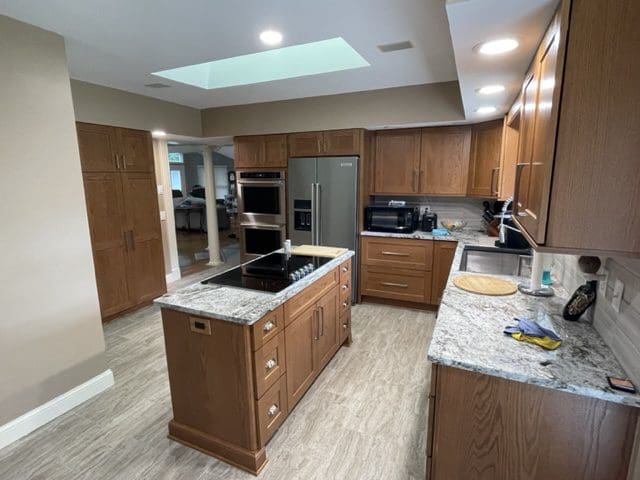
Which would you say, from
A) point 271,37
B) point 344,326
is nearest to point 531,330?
point 344,326

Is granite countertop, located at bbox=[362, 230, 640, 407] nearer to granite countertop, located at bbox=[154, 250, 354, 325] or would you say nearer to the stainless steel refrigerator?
granite countertop, located at bbox=[154, 250, 354, 325]

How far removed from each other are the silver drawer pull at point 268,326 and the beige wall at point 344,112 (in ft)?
8.57

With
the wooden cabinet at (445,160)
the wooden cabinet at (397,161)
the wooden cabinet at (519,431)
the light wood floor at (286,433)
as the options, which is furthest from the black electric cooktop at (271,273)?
the wooden cabinet at (445,160)

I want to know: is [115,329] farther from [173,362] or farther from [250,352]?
[250,352]

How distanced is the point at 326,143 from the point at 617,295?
3.10 metres

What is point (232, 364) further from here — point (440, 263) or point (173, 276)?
point (173, 276)

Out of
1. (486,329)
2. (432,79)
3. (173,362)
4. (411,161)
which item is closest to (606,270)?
(486,329)

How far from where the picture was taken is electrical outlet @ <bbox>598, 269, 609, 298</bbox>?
4.51ft

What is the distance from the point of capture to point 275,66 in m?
3.19

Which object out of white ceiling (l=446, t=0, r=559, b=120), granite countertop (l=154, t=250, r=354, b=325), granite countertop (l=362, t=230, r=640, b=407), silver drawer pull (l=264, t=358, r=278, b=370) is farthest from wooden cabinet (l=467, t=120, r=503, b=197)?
silver drawer pull (l=264, t=358, r=278, b=370)

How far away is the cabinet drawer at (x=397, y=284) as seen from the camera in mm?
3775

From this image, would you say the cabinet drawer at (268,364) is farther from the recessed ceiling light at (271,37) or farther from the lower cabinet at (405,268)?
the lower cabinet at (405,268)

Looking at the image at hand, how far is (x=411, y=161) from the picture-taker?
3.89 meters

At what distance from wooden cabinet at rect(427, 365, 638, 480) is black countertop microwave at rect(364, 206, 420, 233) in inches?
105
